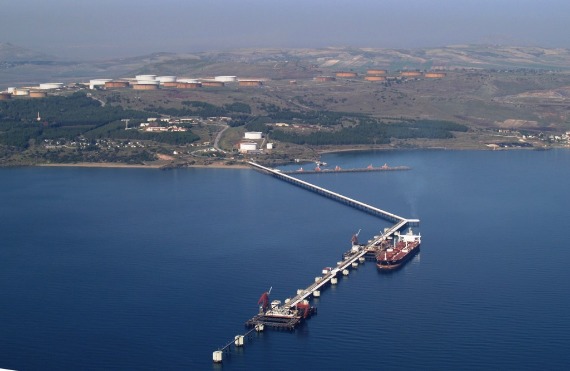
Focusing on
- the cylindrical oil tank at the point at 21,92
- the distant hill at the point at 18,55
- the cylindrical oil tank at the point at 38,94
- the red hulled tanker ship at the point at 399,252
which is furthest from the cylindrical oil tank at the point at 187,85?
the distant hill at the point at 18,55

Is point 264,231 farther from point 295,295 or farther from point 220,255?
point 295,295

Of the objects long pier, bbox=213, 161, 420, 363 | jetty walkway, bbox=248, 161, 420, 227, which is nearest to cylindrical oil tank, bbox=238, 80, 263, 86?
jetty walkway, bbox=248, 161, 420, 227

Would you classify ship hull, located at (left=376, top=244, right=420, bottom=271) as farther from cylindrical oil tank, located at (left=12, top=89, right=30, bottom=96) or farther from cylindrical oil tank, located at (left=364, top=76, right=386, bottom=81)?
cylindrical oil tank, located at (left=364, top=76, right=386, bottom=81)


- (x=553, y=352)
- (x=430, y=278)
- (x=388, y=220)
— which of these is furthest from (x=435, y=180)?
(x=553, y=352)

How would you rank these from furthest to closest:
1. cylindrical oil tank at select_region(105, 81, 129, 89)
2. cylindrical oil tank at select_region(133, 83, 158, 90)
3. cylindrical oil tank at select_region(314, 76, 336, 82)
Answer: cylindrical oil tank at select_region(314, 76, 336, 82) < cylindrical oil tank at select_region(105, 81, 129, 89) < cylindrical oil tank at select_region(133, 83, 158, 90)

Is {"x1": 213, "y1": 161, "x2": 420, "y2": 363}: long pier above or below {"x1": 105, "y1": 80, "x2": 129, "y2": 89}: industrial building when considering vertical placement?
below

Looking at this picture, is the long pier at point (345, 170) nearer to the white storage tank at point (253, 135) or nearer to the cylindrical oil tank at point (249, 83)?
the white storage tank at point (253, 135)

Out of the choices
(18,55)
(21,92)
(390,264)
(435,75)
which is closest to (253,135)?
(21,92)
